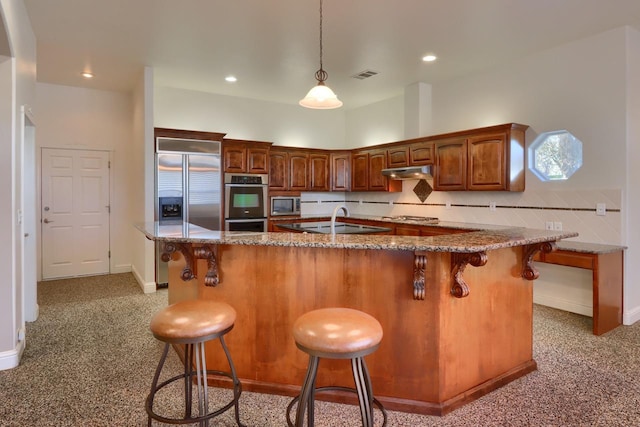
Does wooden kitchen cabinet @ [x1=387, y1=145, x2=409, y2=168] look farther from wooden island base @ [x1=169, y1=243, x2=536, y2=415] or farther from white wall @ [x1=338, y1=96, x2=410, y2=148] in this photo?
wooden island base @ [x1=169, y1=243, x2=536, y2=415]

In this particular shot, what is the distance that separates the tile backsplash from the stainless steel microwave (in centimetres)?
54

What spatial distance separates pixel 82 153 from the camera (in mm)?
5820

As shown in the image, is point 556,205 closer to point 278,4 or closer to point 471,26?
point 471,26

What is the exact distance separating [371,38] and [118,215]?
4698 mm

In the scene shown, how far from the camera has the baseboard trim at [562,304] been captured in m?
4.07

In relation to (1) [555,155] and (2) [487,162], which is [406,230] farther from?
(1) [555,155]

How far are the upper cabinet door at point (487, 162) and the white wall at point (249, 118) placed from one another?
3.19 meters

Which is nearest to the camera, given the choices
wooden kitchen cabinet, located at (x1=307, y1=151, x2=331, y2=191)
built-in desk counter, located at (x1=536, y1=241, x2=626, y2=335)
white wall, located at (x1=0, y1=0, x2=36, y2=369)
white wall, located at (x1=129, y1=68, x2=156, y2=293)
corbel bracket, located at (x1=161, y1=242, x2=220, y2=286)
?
corbel bracket, located at (x1=161, y1=242, x2=220, y2=286)

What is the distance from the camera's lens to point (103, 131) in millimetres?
5922

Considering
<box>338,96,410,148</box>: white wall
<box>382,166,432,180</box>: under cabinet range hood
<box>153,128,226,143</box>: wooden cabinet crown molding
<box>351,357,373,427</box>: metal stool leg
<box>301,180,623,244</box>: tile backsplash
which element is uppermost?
<box>338,96,410,148</box>: white wall

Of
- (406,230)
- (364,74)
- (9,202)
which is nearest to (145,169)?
(9,202)

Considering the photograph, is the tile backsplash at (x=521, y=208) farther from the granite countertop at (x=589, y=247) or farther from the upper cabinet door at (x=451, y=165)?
the upper cabinet door at (x=451, y=165)

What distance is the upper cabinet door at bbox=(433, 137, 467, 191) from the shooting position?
4887 mm

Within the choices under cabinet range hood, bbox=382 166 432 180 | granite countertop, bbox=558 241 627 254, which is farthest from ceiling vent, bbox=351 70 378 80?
granite countertop, bbox=558 241 627 254
